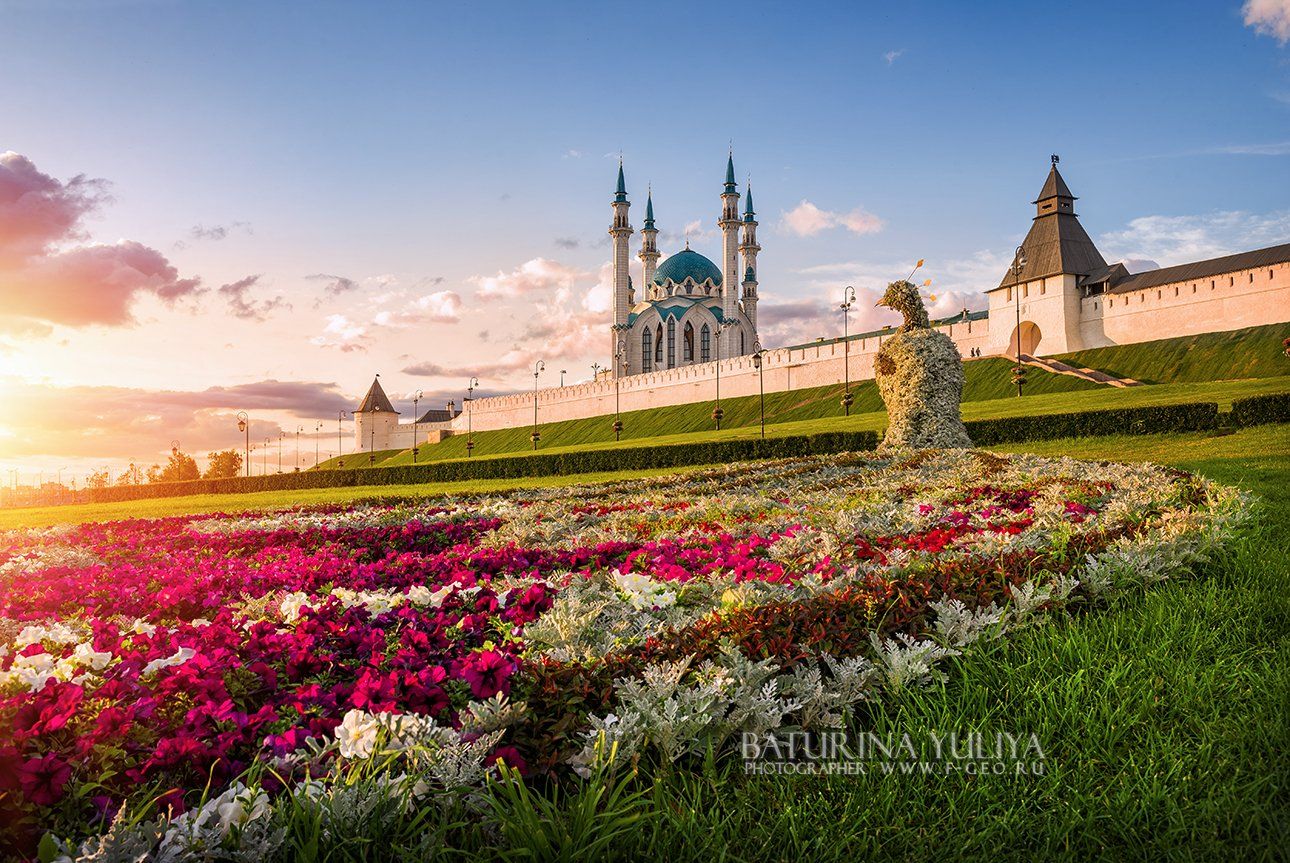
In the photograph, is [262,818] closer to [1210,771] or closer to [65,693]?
[65,693]

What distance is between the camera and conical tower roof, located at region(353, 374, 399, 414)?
10312cm

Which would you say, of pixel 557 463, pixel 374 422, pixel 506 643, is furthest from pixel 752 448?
pixel 374 422

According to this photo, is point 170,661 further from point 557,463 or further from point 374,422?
point 374,422

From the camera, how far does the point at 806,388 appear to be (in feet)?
225

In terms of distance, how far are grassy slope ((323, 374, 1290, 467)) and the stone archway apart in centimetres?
571

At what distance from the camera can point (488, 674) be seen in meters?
3.12

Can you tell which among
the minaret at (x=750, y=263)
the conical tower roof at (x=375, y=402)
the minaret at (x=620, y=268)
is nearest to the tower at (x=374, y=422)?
the conical tower roof at (x=375, y=402)

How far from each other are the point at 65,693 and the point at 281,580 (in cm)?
395

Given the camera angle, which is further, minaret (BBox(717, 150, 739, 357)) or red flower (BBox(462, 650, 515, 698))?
minaret (BBox(717, 150, 739, 357))

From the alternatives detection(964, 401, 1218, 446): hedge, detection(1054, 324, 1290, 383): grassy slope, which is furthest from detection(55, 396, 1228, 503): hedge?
detection(1054, 324, 1290, 383): grassy slope

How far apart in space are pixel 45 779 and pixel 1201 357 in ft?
193

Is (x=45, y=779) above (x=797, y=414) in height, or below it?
below

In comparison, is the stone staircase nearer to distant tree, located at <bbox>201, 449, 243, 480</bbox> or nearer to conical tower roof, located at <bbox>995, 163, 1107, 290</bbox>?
conical tower roof, located at <bbox>995, 163, 1107, 290</bbox>

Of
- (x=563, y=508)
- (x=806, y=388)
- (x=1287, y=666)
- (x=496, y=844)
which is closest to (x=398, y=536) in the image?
(x=563, y=508)
